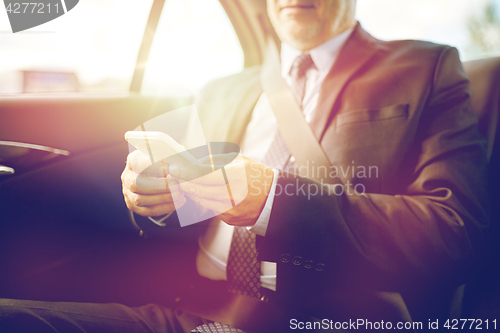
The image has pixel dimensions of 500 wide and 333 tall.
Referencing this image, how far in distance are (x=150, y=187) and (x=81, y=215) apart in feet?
2.31

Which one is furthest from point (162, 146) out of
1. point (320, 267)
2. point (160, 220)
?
point (160, 220)

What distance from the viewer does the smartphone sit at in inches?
24.9

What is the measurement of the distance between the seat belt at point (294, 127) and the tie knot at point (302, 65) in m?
0.06

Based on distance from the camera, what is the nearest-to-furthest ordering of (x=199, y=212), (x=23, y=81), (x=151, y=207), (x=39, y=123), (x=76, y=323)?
(x=151, y=207) → (x=76, y=323) → (x=199, y=212) → (x=39, y=123) → (x=23, y=81)

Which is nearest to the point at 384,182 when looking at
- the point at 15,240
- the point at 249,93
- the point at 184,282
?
the point at 249,93

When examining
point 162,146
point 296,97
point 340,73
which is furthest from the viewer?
point 296,97

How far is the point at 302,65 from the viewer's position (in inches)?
45.7

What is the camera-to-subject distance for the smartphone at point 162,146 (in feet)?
2.07

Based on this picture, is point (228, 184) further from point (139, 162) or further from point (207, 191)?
point (139, 162)

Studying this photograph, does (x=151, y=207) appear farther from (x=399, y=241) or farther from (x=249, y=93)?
(x=249, y=93)

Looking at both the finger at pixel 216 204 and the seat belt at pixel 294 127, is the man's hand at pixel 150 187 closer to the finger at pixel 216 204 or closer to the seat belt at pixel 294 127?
the finger at pixel 216 204

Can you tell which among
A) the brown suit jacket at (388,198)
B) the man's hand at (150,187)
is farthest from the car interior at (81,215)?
the man's hand at (150,187)

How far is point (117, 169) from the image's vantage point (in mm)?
1359

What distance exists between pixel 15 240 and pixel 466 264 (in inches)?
56.9
